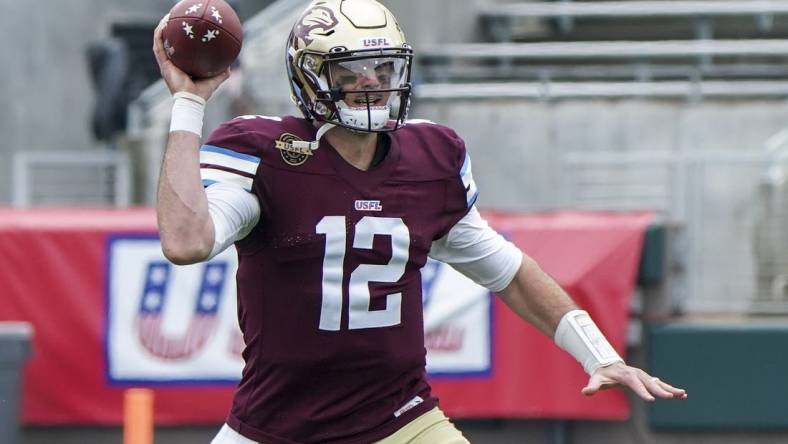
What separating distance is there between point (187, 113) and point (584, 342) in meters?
1.29

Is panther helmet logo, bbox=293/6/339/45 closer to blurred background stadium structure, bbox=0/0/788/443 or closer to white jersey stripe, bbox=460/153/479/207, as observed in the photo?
white jersey stripe, bbox=460/153/479/207

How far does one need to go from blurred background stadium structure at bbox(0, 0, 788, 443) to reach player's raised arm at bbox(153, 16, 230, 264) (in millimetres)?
4205

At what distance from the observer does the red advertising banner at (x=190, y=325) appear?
7125mm

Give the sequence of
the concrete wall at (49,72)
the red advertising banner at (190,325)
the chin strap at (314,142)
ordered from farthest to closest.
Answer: the concrete wall at (49,72), the red advertising banner at (190,325), the chin strap at (314,142)

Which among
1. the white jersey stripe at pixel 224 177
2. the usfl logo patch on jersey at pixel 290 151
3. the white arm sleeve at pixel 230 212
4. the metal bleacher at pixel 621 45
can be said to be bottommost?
the white arm sleeve at pixel 230 212

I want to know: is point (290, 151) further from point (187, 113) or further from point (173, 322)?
point (173, 322)

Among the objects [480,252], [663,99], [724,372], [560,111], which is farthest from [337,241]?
[663,99]

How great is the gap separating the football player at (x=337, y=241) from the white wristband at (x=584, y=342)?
2cm

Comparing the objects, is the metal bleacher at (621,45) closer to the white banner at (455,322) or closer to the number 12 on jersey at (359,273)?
the white banner at (455,322)

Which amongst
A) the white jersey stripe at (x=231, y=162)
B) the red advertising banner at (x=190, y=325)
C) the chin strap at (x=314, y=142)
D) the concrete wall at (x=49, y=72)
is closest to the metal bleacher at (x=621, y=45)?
the concrete wall at (x=49, y=72)

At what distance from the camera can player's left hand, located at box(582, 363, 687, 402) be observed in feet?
12.1

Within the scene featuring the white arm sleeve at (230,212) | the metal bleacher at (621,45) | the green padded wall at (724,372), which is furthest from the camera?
the metal bleacher at (621,45)

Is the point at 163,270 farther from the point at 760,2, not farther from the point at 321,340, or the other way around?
the point at 760,2

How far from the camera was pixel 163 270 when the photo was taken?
7.25 metres
